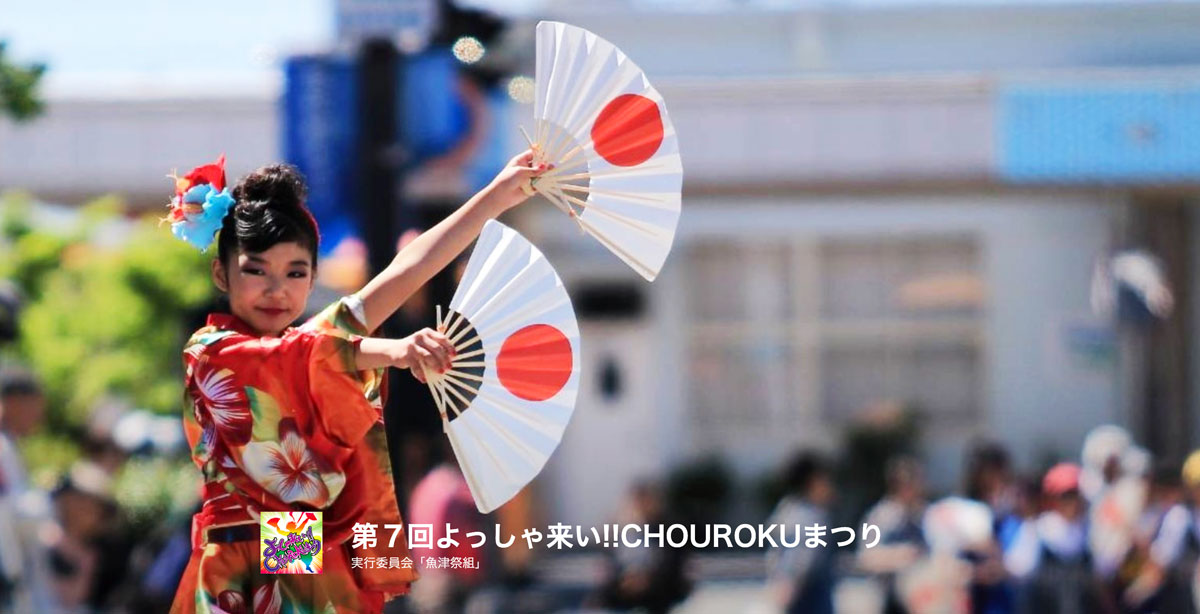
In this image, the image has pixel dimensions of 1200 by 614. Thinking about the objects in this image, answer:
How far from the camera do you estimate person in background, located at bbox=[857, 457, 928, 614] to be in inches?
336

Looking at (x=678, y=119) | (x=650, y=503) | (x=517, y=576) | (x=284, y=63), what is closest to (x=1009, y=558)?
(x=650, y=503)

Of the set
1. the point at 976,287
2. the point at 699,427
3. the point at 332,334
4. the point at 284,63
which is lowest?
the point at 699,427

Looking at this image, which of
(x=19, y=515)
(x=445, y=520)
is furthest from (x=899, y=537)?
(x=19, y=515)

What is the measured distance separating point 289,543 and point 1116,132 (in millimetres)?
12179

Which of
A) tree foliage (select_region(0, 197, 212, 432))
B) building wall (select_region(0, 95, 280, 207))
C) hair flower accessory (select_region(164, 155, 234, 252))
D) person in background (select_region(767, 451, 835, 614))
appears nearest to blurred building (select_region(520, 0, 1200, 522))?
building wall (select_region(0, 95, 280, 207))

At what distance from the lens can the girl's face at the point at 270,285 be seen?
307 cm

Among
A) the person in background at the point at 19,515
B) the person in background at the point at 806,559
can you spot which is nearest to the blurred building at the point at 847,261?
the person in background at the point at 806,559

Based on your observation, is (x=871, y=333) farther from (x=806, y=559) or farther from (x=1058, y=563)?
(x=806, y=559)

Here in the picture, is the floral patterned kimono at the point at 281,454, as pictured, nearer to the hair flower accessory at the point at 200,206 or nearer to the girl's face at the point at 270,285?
the girl's face at the point at 270,285

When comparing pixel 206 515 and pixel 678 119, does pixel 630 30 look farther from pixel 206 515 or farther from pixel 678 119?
pixel 206 515

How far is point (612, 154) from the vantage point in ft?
10.1

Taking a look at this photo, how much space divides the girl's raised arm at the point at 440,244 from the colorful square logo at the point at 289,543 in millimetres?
346

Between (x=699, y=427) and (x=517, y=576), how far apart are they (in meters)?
5.75

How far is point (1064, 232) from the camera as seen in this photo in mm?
15859
